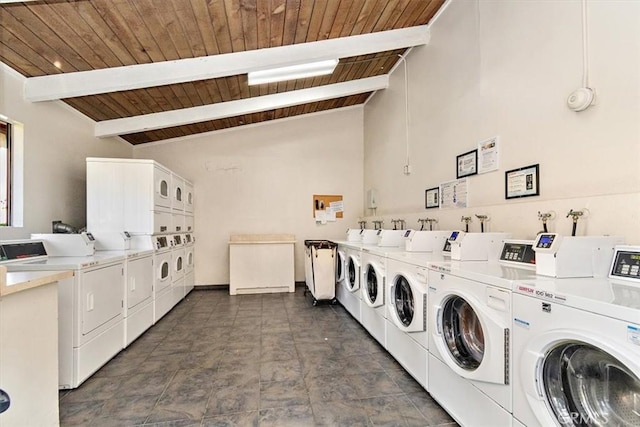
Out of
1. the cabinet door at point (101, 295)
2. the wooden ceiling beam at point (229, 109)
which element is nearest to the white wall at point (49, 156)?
the wooden ceiling beam at point (229, 109)

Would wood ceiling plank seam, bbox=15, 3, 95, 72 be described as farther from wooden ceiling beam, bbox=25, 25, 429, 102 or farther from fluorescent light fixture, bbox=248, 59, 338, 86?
fluorescent light fixture, bbox=248, 59, 338, 86

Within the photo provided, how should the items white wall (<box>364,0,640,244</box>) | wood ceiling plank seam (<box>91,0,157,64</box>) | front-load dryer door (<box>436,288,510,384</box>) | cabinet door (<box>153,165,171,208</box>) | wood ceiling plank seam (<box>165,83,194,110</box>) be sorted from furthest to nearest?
1. cabinet door (<box>153,165,171,208</box>)
2. wood ceiling plank seam (<box>165,83,194,110</box>)
3. wood ceiling plank seam (<box>91,0,157,64</box>)
4. white wall (<box>364,0,640,244</box>)
5. front-load dryer door (<box>436,288,510,384</box>)

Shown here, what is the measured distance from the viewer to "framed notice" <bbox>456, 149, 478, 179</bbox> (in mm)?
2691

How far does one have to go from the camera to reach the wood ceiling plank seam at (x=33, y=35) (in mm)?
2129

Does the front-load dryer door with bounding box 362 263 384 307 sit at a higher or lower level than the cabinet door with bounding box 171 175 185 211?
lower

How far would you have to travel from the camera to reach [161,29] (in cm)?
250

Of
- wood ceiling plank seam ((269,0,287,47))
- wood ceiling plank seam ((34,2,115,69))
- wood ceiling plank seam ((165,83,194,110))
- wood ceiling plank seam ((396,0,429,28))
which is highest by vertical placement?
wood ceiling plank seam ((396,0,429,28))

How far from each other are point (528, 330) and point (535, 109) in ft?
5.16

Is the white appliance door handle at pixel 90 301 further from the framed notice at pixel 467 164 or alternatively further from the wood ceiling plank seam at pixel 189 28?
the framed notice at pixel 467 164

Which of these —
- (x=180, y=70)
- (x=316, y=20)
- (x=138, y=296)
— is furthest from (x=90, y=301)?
(x=316, y=20)

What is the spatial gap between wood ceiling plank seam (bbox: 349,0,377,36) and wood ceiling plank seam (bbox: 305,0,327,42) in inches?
14.9

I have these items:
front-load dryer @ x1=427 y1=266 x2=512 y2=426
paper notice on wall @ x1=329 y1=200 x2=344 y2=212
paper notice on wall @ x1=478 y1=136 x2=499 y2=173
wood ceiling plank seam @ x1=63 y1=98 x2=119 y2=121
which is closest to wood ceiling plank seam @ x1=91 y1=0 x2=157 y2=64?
wood ceiling plank seam @ x1=63 y1=98 x2=119 y2=121

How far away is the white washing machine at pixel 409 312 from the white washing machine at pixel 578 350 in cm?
78

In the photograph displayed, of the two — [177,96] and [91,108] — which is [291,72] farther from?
[91,108]
